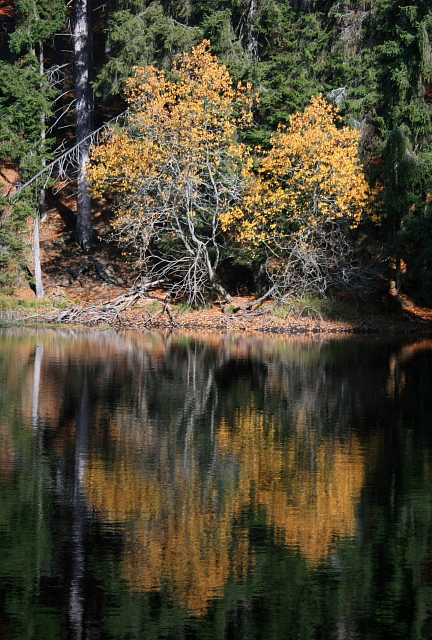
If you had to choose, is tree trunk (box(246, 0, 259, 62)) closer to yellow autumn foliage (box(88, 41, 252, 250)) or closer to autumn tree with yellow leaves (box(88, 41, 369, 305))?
autumn tree with yellow leaves (box(88, 41, 369, 305))

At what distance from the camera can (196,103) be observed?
27281 mm

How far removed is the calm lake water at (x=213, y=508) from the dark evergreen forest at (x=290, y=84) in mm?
13173

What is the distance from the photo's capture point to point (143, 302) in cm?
3027

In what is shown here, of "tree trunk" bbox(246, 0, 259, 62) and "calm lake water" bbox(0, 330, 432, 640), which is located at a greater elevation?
"tree trunk" bbox(246, 0, 259, 62)

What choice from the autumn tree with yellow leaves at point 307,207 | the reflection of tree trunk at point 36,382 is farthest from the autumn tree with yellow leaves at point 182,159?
the reflection of tree trunk at point 36,382

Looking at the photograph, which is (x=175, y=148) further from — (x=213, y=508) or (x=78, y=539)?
(x=78, y=539)

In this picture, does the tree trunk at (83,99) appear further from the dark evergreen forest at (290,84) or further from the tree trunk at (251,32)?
the tree trunk at (251,32)

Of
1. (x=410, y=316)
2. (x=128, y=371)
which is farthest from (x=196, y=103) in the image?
(x=128, y=371)

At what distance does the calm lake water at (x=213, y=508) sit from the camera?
6.37 meters

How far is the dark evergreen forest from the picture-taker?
2900 cm

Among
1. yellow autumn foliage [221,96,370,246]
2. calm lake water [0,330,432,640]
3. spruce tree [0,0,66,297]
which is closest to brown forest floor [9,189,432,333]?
spruce tree [0,0,66,297]

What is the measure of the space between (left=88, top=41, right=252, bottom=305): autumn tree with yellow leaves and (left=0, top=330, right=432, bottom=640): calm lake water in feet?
38.4

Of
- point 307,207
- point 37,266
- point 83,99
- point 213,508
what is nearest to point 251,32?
point 83,99

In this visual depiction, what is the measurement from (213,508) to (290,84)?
2463cm
